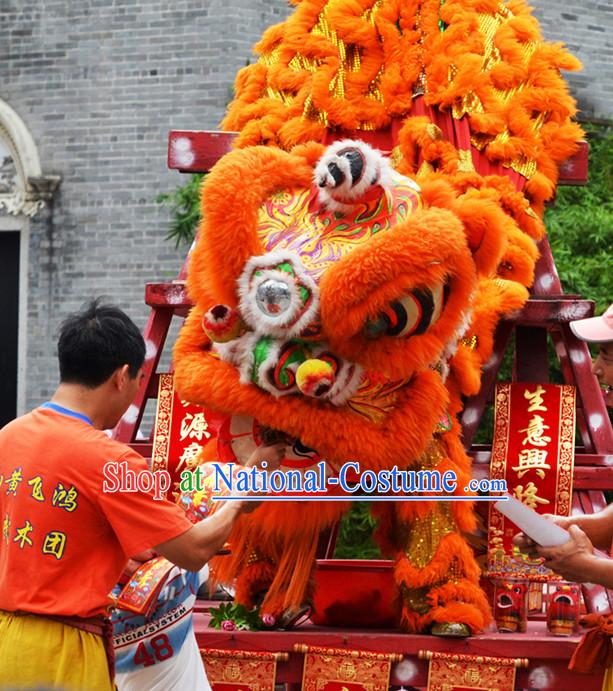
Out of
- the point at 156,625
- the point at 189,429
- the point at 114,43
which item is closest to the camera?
the point at 156,625

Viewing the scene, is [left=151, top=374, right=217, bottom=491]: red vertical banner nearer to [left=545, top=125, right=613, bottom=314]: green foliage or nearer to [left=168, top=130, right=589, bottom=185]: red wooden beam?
[left=168, top=130, right=589, bottom=185]: red wooden beam

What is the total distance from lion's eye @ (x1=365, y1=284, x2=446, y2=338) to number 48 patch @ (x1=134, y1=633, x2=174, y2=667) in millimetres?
1018

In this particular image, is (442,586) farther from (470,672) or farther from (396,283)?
(396,283)

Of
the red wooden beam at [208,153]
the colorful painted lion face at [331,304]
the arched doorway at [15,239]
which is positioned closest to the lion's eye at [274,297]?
the colorful painted lion face at [331,304]

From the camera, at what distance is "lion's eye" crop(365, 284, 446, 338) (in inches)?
142

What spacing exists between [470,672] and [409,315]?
110cm

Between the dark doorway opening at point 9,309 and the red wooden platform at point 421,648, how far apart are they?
20.0 feet

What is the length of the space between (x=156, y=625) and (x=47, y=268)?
20.8 feet

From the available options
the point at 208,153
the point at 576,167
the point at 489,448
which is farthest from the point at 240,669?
the point at 576,167

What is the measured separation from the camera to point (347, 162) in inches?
148

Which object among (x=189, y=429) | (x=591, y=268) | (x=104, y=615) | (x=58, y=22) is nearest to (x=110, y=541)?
(x=104, y=615)

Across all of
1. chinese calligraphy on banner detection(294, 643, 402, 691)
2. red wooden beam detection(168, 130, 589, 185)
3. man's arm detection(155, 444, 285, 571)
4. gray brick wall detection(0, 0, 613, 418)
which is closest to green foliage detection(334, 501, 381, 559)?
gray brick wall detection(0, 0, 613, 418)

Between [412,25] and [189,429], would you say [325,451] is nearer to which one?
[189,429]

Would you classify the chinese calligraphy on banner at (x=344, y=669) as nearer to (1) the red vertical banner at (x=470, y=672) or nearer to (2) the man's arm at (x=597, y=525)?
(1) the red vertical banner at (x=470, y=672)
